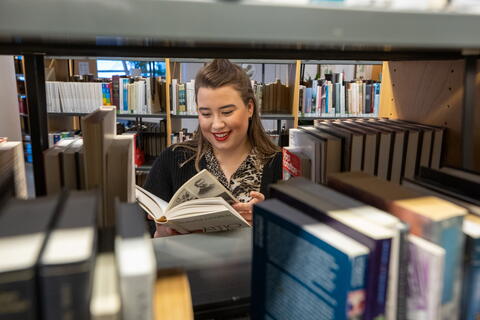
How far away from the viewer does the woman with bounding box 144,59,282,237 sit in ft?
5.54

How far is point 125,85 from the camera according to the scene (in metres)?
3.33

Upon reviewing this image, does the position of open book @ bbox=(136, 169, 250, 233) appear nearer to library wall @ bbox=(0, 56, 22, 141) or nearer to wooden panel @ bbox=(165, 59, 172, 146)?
wooden panel @ bbox=(165, 59, 172, 146)

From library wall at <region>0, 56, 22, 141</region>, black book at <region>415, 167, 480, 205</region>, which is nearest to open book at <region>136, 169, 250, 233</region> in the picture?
black book at <region>415, 167, 480, 205</region>

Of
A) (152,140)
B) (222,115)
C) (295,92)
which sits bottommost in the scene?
(152,140)

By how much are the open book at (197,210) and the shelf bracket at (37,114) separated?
13.1 inches

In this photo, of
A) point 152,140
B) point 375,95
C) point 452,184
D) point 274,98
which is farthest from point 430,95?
point 152,140

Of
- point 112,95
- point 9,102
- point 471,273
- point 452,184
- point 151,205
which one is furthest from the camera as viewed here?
point 9,102

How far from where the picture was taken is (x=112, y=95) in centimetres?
337

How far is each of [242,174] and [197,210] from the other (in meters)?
0.79

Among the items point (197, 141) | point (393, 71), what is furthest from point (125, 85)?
point (393, 71)

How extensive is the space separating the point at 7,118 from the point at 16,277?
19.1 ft

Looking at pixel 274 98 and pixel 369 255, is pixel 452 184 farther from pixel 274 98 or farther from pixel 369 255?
pixel 274 98

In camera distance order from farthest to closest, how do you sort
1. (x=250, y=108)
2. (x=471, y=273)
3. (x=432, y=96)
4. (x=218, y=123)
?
1. (x=250, y=108)
2. (x=218, y=123)
3. (x=432, y=96)
4. (x=471, y=273)

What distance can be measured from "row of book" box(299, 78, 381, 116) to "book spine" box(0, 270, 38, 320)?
3.11 metres
